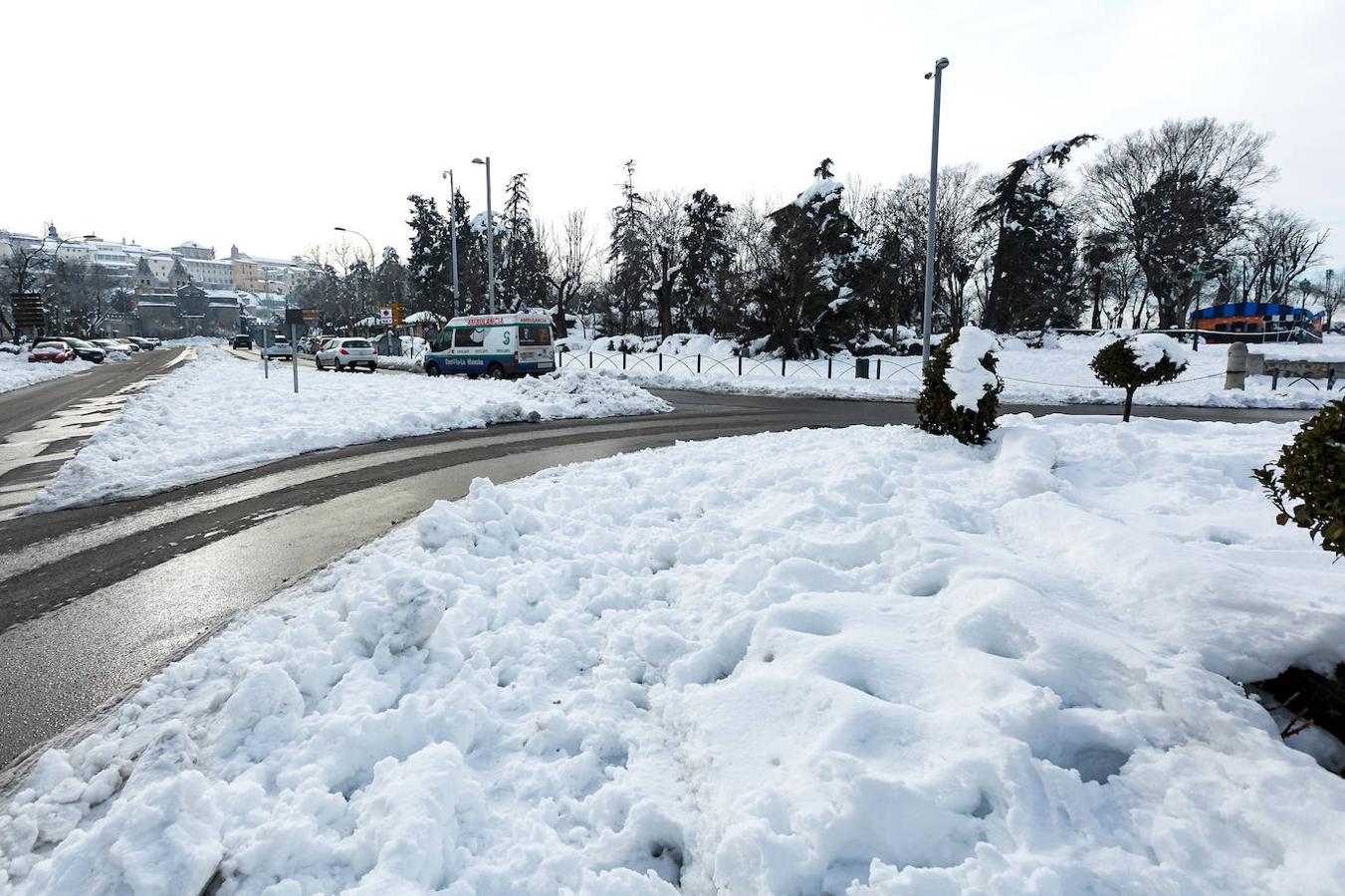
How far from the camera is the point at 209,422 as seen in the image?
A: 1397 centimetres

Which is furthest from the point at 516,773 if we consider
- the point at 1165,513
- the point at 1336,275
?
the point at 1336,275

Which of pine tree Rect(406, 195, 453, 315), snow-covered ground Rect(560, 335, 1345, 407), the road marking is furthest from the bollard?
pine tree Rect(406, 195, 453, 315)

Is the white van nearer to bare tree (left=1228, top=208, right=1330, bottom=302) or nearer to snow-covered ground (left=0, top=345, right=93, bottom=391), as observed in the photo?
snow-covered ground (left=0, top=345, right=93, bottom=391)

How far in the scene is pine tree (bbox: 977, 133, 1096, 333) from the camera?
38125 millimetres

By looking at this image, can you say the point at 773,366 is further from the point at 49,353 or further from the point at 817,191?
the point at 49,353

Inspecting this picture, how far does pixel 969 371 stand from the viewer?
345 inches

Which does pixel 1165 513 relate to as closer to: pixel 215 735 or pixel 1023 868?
pixel 1023 868

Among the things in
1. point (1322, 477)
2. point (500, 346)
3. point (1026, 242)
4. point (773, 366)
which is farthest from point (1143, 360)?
point (1026, 242)

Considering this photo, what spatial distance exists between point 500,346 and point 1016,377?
72.0ft

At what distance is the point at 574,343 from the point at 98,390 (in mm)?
32204

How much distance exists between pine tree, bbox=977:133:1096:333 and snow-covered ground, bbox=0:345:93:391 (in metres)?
49.7

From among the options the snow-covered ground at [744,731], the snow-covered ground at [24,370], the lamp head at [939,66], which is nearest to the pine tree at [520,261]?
the snow-covered ground at [24,370]

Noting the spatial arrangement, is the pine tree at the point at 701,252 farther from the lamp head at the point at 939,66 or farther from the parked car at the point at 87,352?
the parked car at the point at 87,352

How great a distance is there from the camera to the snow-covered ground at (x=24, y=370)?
2930 cm
